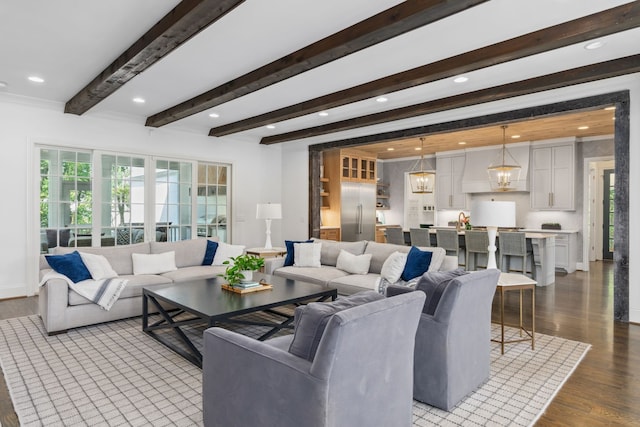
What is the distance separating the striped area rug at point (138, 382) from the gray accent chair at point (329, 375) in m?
0.48

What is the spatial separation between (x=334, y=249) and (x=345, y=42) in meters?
2.92

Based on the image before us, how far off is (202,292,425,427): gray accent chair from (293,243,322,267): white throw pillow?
3.04 meters

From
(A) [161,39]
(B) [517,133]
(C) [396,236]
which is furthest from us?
(B) [517,133]

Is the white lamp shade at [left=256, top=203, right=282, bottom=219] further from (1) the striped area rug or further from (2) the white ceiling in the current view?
(1) the striped area rug

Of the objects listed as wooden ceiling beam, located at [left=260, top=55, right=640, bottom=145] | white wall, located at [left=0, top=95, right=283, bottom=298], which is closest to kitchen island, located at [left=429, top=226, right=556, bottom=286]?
wooden ceiling beam, located at [left=260, top=55, right=640, bottom=145]

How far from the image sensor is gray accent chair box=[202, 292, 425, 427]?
1.55 meters

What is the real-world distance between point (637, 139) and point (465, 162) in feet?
16.1

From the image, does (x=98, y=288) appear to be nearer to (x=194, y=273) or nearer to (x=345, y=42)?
(x=194, y=273)

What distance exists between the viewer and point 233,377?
1857 millimetres

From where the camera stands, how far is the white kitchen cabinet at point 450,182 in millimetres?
9070

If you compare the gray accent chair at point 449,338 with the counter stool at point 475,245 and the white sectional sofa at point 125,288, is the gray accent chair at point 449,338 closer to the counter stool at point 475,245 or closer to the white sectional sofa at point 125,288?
the white sectional sofa at point 125,288

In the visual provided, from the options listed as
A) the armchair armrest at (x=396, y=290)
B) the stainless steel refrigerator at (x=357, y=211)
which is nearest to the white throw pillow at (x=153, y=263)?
the armchair armrest at (x=396, y=290)

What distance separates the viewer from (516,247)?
19.4 ft

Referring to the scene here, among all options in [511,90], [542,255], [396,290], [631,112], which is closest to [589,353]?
[396,290]
